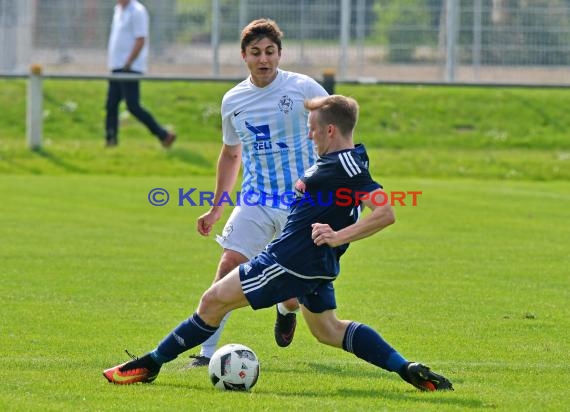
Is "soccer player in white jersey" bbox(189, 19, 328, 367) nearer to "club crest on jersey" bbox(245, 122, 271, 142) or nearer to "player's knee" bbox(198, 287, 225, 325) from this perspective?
"club crest on jersey" bbox(245, 122, 271, 142)

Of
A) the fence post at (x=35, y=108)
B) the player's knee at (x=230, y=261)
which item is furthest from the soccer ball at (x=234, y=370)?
the fence post at (x=35, y=108)

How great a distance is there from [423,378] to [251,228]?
1.88 meters

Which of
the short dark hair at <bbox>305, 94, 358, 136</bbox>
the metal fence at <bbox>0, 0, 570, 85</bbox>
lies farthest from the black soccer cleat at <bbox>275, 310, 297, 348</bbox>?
the metal fence at <bbox>0, 0, 570, 85</bbox>

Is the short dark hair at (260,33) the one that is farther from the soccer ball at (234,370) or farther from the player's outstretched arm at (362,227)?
the soccer ball at (234,370)

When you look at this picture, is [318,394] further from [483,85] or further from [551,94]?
[551,94]

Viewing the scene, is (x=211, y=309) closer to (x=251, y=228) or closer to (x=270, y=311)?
(x=251, y=228)

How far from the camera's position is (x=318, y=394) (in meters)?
7.20

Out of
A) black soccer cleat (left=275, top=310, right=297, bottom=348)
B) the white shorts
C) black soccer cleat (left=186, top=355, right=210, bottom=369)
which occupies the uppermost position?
the white shorts

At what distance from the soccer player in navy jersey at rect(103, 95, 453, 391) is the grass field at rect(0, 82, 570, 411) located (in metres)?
0.19

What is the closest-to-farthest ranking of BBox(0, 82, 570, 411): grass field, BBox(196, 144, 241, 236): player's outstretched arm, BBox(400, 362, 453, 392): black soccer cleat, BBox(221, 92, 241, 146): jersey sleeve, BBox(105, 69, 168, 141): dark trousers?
BBox(400, 362, 453, 392): black soccer cleat, BBox(0, 82, 570, 411): grass field, BBox(196, 144, 241, 236): player's outstretched arm, BBox(221, 92, 241, 146): jersey sleeve, BBox(105, 69, 168, 141): dark trousers

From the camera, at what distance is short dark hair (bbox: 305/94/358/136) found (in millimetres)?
7043

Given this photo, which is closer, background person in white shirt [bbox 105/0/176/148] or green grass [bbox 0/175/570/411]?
green grass [bbox 0/175/570/411]

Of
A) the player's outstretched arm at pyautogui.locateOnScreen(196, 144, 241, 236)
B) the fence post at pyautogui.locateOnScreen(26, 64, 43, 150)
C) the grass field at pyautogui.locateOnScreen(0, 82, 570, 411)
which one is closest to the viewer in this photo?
the grass field at pyautogui.locateOnScreen(0, 82, 570, 411)

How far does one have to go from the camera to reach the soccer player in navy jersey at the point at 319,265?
23.0ft
